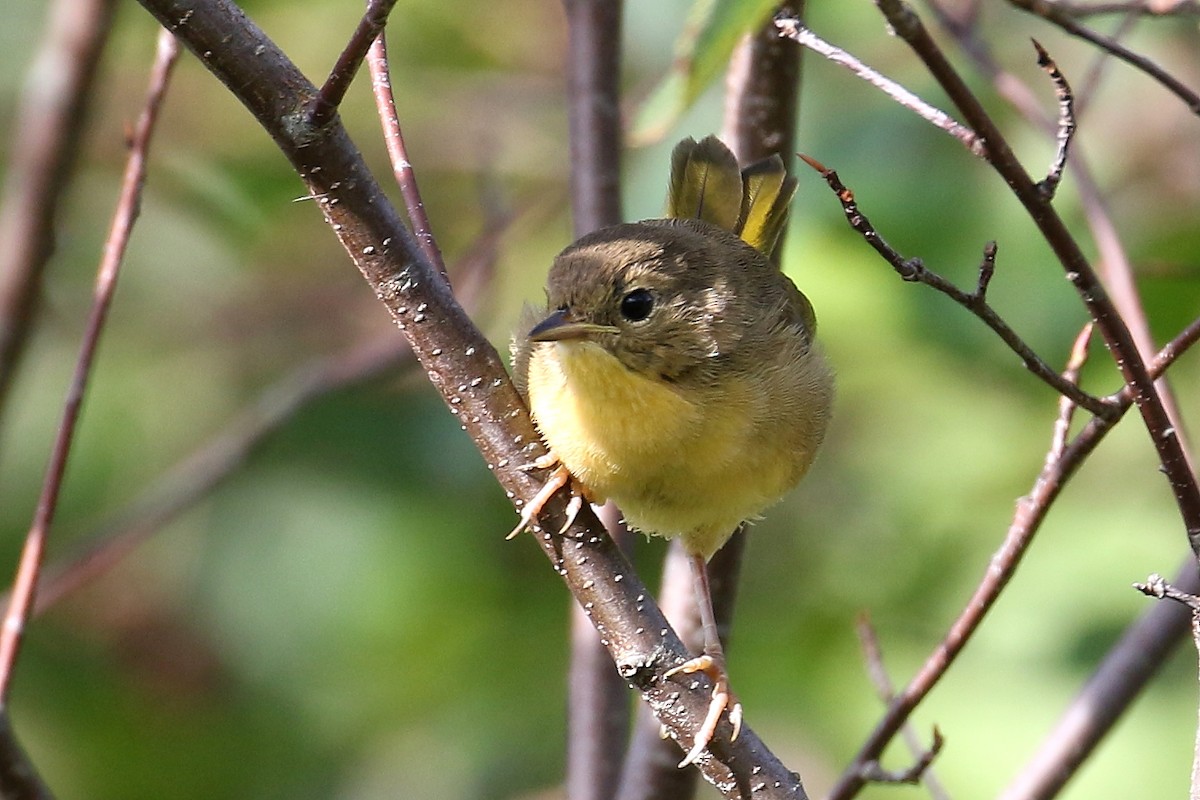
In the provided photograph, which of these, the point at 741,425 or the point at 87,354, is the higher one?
the point at 87,354

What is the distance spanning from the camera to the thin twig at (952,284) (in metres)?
1.56

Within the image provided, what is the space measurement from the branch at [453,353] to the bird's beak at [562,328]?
0.39 metres

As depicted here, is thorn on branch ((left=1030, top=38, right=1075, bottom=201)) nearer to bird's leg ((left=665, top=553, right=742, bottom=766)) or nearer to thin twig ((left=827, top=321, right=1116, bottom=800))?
thin twig ((left=827, top=321, right=1116, bottom=800))

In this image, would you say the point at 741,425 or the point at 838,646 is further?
the point at 838,646

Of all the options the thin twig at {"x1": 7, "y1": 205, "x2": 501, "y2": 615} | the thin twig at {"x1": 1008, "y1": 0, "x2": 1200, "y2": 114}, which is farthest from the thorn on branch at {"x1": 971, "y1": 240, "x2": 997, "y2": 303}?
the thin twig at {"x1": 7, "y1": 205, "x2": 501, "y2": 615}

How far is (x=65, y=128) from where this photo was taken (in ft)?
10.8

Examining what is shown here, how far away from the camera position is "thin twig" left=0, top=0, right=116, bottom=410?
3221 mm

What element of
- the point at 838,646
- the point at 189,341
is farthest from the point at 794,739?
the point at 189,341

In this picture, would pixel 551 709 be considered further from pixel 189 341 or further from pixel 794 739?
pixel 189 341

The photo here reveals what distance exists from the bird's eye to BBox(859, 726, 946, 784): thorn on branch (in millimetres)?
861

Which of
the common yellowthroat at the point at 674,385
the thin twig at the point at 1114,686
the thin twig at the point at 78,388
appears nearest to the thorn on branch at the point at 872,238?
the common yellowthroat at the point at 674,385

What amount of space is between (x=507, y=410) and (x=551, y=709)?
2.29 m

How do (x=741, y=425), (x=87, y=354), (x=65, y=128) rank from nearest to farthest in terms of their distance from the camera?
(x=87, y=354)
(x=741, y=425)
(x=65, y=128)

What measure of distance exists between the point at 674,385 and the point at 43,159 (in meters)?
1.66
